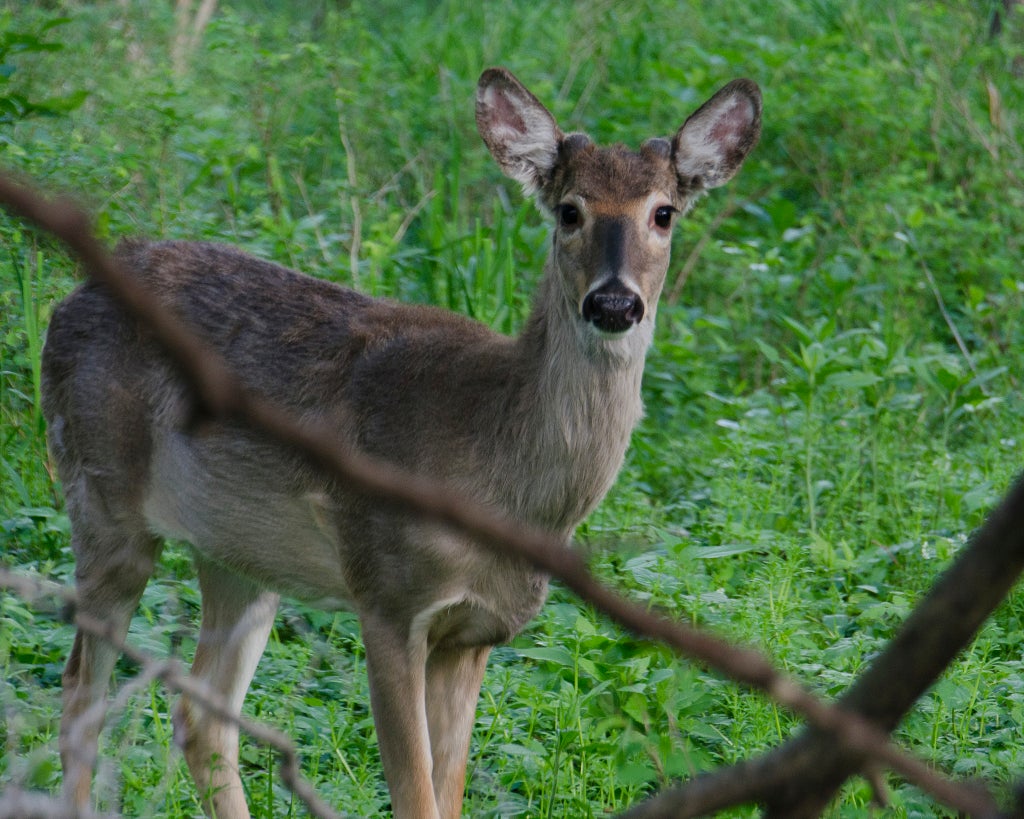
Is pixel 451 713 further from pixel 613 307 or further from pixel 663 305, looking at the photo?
pixel 663 305

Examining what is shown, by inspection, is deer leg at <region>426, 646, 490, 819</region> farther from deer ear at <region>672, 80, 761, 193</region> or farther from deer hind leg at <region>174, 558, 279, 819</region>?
deer ear at <region>672, 80, 761, 193</region>

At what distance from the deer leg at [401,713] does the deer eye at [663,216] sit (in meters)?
1.29

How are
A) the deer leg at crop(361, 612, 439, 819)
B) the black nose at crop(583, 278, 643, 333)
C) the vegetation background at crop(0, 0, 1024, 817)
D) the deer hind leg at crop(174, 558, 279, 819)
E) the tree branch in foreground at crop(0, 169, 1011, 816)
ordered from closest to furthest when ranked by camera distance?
the tree branch in foreground at crop(0, 169, 1011, 816)
the black nose at crop(583, 278, 643, 333)
the deer leg at crop(361, 612, 439, 819)
the vegetation background at crop(0, 0, 1024, 817)
the deer hind leg at crop(174, 558, 279, 819)

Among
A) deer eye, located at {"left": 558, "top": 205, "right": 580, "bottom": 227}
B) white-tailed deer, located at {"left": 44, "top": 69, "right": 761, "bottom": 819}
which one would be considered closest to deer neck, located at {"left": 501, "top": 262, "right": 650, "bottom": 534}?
white-tailed deer, located at {"left": 44, "top": 69, "right": 761, "bottom": 819}

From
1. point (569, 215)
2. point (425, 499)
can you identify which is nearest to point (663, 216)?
point (569, 215)

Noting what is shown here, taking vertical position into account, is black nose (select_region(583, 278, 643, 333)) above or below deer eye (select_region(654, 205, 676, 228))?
below

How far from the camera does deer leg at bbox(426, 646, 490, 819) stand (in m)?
4.00

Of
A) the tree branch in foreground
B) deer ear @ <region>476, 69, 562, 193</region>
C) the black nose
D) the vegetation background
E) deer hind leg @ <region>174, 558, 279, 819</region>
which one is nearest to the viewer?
the tree branch in foreground

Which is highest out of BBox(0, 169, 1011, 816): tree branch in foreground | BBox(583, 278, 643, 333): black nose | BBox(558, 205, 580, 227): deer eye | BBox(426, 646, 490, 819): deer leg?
BBox(0, 169, 1011, 816): tree branch in foreground

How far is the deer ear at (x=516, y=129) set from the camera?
4320 mm

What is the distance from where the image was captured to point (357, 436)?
4.10 m

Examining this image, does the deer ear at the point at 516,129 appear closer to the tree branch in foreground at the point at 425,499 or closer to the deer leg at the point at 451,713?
the deer leg at the point at 451,713

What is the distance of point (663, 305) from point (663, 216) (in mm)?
3365

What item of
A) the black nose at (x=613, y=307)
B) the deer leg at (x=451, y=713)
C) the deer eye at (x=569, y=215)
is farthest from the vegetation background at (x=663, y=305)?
the deer eye at (x=569, y=215)
